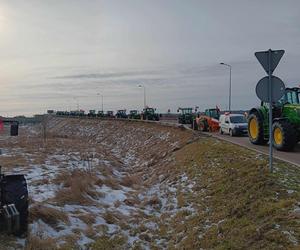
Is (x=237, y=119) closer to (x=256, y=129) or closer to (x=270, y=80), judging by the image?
(x=256, y=129)

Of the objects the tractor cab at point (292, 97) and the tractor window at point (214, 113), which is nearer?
the tractor cab at point (292, 97)

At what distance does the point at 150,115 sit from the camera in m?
65.6

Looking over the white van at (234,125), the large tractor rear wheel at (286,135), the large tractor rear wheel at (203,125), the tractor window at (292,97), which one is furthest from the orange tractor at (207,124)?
the large tractor rear wheel at (286,135)

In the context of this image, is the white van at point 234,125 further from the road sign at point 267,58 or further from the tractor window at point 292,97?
the road sign at point 267,58

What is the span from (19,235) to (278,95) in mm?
7759

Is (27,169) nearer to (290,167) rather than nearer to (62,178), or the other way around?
(62,178)

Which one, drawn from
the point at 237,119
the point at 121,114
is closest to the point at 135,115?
the point at 121,114

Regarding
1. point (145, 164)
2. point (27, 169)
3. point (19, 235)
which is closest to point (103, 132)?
point (145, 164)

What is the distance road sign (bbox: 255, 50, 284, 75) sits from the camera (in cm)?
1227

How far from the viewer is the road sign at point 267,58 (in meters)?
12.3

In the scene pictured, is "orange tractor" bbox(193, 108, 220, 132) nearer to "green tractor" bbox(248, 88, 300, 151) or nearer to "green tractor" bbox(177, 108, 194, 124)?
"green tractor" bbox(177, 108, 194, 124)

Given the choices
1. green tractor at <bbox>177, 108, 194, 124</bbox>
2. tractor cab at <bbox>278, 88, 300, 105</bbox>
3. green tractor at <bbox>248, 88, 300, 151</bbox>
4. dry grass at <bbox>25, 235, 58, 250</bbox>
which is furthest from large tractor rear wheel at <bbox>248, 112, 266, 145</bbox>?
green tractor at <bbox>177, 108, 194, 124</bbox>

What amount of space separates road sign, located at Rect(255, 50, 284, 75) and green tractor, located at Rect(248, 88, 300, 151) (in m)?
7.02

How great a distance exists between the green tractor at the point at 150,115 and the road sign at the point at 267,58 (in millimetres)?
52258
